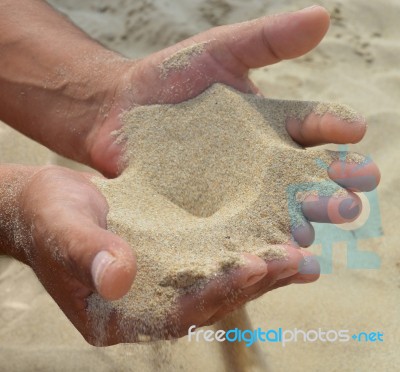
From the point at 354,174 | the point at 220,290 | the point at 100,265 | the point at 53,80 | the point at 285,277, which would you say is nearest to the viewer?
the point at 100,265

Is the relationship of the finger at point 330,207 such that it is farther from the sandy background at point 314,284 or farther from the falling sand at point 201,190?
the sandy background at point 314,284

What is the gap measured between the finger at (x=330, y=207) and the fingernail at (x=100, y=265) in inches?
22.4

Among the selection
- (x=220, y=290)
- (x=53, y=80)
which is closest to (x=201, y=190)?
(x=220, y=290)

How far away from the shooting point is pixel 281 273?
1.25 metres

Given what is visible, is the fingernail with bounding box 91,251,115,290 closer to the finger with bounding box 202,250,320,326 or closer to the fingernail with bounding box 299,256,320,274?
the finger with bounding box 202,250,320,326

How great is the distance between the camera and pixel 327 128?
1476 millimetres

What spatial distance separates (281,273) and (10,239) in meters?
0.65

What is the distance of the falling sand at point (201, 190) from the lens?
1151 millimetres

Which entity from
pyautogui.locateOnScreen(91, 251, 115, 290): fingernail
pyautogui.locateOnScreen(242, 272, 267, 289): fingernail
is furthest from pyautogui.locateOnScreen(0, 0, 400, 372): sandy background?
pyautogui.locateOnScreen(91, 251, 115, 290): fingernail

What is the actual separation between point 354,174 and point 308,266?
267 mm

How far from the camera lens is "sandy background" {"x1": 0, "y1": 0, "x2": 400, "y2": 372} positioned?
5.48 feet

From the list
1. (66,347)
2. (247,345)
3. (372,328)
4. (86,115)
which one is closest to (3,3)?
(86,115)

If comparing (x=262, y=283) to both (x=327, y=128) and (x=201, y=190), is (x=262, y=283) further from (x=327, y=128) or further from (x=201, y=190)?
(x=327, y=128)

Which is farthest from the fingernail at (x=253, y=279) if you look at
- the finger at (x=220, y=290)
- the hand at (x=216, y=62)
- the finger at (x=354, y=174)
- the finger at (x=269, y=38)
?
the finger at (x=269, y=38)
